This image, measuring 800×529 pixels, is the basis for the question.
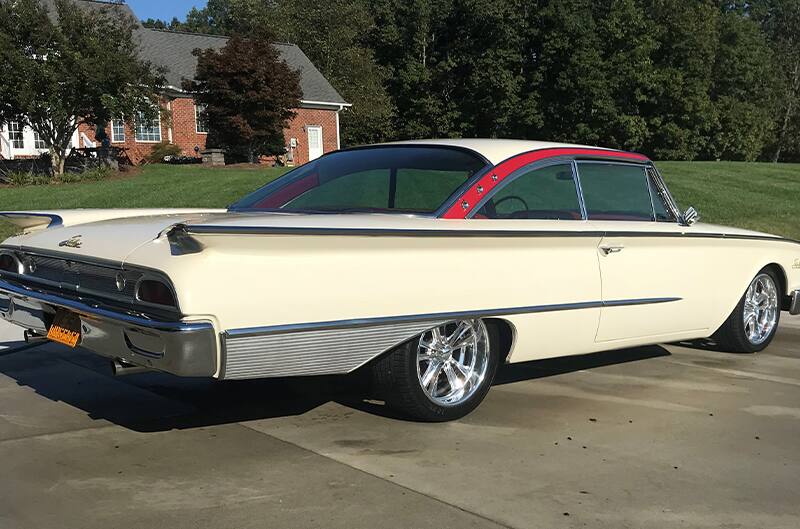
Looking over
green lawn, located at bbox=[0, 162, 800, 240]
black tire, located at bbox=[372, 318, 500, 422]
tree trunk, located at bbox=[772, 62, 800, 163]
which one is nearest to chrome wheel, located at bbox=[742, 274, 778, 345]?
black tire, located at bbox=[372, 318, 500, 422]

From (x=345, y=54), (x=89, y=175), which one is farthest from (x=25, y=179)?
(x=345, y=54)

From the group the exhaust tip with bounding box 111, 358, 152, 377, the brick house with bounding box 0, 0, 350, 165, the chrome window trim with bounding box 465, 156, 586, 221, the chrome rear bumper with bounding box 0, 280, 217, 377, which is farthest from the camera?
the brick house with bounding box 0, 0, 350, 165

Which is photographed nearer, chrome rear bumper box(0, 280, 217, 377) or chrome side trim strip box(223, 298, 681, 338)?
chrome rear bumper box(0, 280, 217, 377)

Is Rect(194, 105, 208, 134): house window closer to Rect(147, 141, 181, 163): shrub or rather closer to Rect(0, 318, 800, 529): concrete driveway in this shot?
Rect(147, 141, 181, 163): shrub

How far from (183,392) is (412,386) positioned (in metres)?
1.60

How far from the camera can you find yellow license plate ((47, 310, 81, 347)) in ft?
13.4

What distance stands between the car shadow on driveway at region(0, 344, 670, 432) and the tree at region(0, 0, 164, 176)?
1680cm

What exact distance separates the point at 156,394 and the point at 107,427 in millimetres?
656

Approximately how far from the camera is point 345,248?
3883 millimetres

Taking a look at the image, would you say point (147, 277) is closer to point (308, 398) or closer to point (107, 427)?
point (107, 427)

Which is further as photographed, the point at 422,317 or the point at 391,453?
the point at 422,317

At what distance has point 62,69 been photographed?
2117cm

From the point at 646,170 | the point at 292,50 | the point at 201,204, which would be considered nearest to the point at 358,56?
the point at 292,50

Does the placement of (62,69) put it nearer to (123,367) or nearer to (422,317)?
(123,367)
